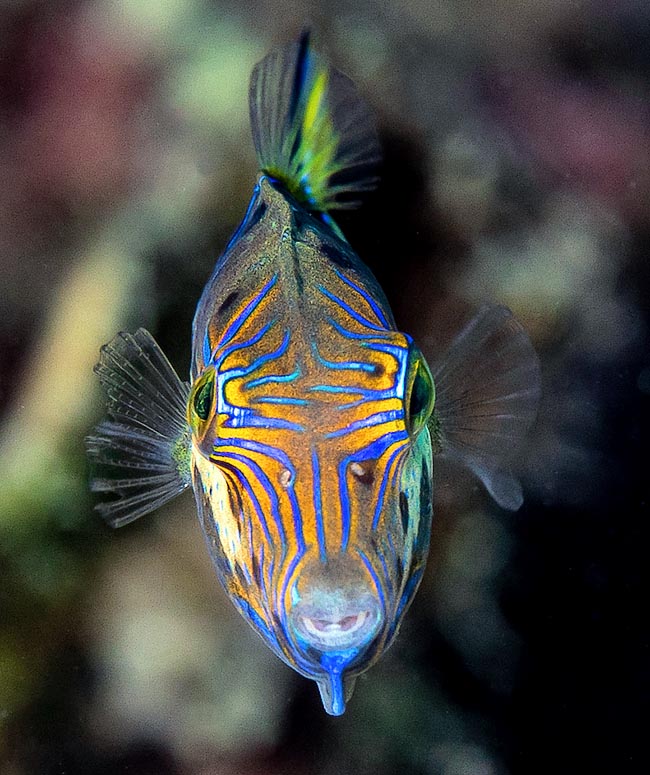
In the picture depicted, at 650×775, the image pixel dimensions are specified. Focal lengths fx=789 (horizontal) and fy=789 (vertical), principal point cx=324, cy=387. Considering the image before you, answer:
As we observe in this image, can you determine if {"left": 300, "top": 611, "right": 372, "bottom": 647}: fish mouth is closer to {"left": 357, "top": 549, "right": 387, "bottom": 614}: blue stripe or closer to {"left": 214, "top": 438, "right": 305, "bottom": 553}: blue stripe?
{"left": 357, "top": 549, "right": 387, "bottom": 614}: blue stripe

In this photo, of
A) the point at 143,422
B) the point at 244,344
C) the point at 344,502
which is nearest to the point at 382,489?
the point at 344,502

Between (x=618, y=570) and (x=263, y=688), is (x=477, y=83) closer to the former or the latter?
(x=618, y=570)

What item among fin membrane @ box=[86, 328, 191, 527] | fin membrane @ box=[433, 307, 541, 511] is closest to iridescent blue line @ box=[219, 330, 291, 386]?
fin membrane @ box=[86, 328, 191, 527]

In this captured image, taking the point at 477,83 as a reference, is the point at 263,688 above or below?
below

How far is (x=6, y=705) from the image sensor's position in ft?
12.7

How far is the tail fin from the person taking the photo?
11.3 ft

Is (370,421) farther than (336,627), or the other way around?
(370,421)

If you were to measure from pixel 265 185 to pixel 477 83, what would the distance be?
170 centimetres

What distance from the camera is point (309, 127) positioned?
11.8ft

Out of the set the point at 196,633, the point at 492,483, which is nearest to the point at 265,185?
the point at 492,483

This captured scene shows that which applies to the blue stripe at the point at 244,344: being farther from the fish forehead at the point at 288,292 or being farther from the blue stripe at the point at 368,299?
the blue stripe at the point at 368,299

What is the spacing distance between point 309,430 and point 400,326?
7.19 feet

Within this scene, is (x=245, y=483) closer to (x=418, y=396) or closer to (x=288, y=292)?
(x=418, y=396)

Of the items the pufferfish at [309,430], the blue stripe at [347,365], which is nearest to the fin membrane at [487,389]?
the pufferfish at [309,430]
